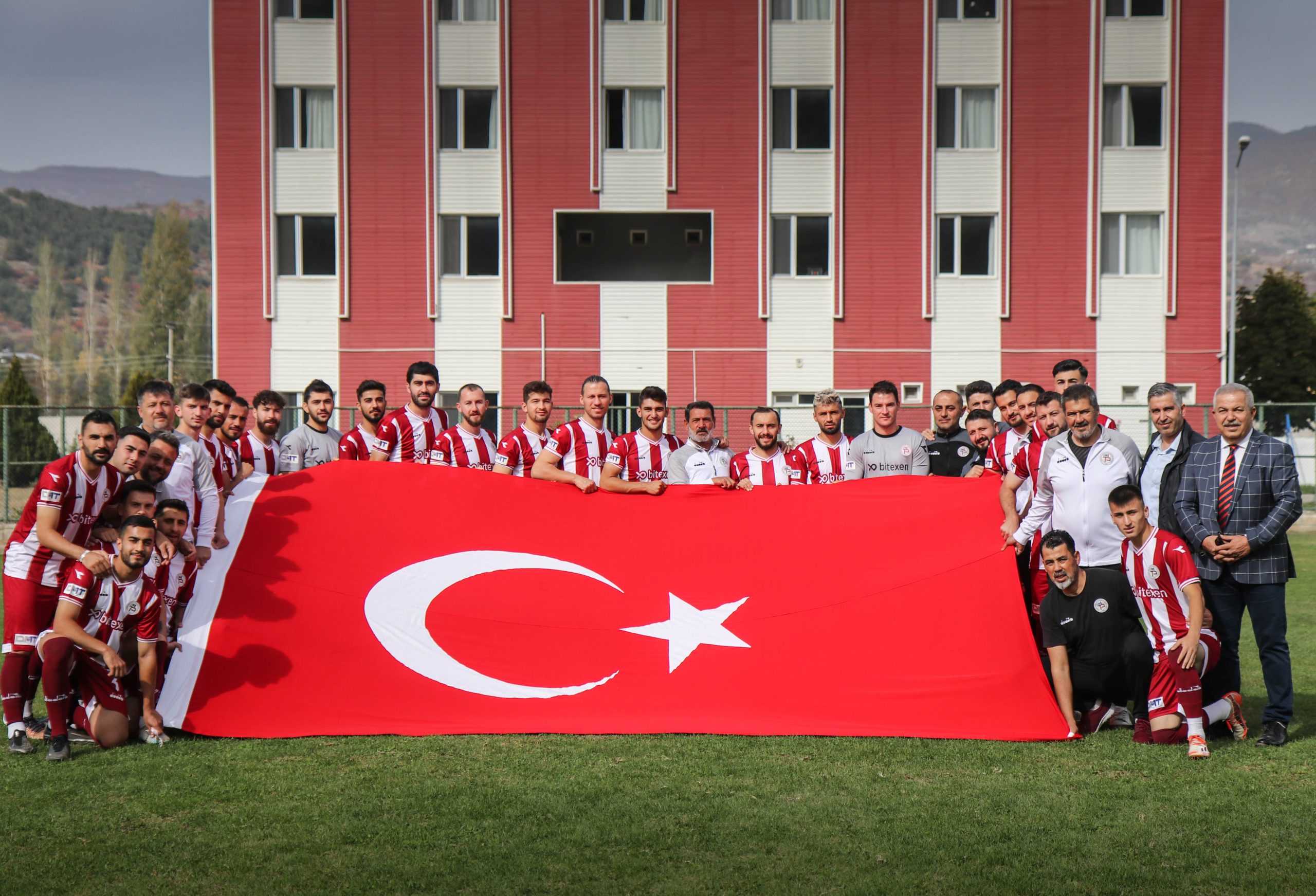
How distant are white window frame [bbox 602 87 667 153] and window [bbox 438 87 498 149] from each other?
7.50ft

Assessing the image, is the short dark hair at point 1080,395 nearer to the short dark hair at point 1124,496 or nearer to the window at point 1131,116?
the short dark hair at point 1124,496

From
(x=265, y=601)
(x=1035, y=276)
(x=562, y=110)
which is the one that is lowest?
(x=265, y=601)

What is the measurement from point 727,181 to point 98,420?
17703 mm

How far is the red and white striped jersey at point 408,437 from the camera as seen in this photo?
7777 mm

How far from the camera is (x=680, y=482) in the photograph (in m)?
7.45

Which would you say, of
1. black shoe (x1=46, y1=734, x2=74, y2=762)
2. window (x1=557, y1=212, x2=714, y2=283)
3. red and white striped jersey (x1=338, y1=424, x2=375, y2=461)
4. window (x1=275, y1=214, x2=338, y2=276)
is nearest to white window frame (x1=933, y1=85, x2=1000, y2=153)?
window (x1=557, y1=212, x2=714, y2=283)

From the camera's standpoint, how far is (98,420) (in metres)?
5.79

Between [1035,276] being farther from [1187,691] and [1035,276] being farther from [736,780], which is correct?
[736,780]

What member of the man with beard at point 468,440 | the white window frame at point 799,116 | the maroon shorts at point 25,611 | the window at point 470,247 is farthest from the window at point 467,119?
the maroon shorts at point 25,611

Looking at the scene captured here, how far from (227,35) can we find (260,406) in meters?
17.6

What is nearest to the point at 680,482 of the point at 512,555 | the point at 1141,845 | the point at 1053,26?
the point at 512,555

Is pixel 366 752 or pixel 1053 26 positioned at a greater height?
pixel 1053 26

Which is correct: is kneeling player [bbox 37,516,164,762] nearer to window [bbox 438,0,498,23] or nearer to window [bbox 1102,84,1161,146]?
window [bbox 438,0,498,23]

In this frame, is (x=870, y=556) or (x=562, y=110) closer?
(x=870, y=556)
